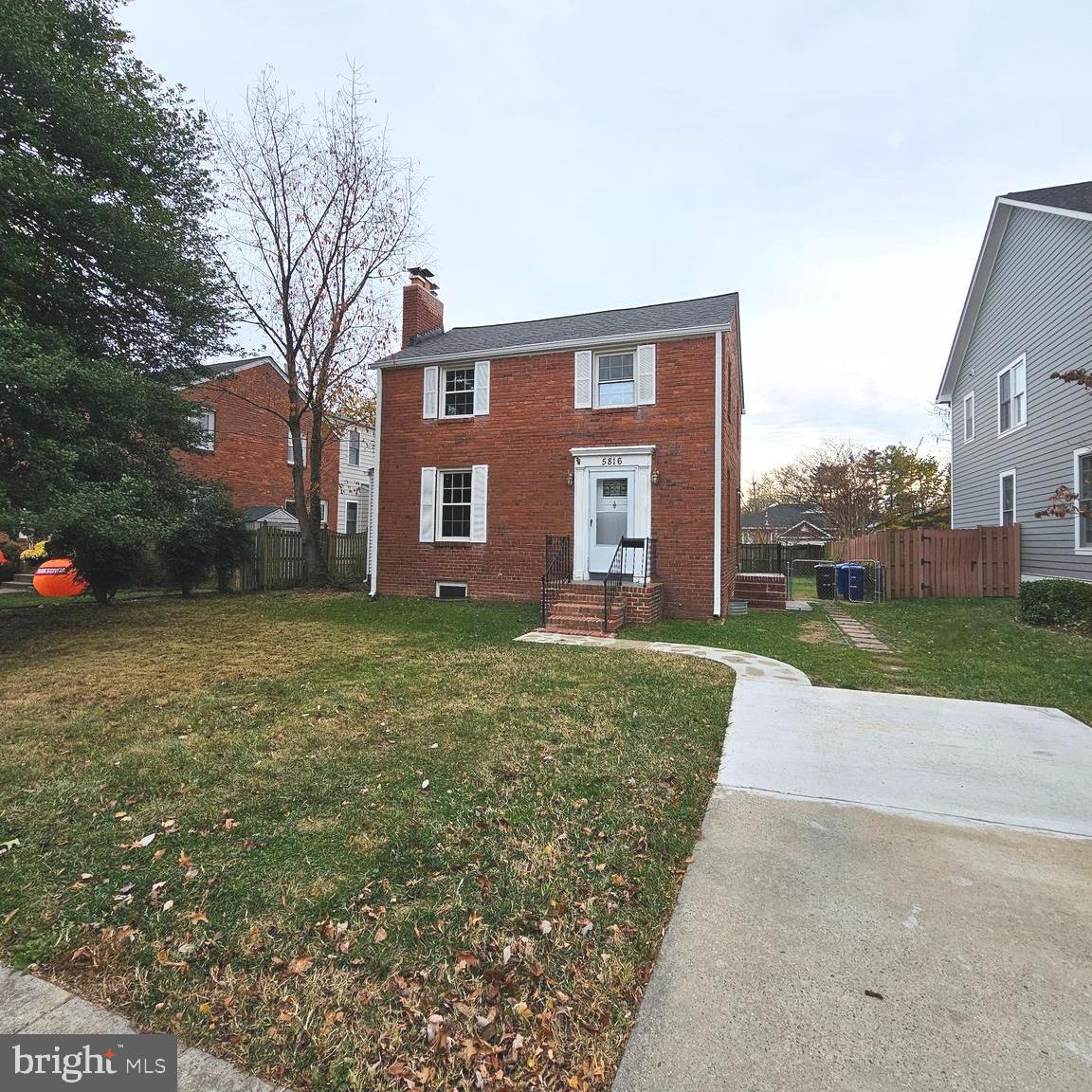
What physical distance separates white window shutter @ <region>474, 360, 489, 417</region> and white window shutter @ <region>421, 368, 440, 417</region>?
1.03 metres

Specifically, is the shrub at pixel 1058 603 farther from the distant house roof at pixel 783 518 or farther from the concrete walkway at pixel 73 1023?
the distant house roof at pixel 783 518

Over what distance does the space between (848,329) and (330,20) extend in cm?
1558

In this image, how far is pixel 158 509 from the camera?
29.1 ft

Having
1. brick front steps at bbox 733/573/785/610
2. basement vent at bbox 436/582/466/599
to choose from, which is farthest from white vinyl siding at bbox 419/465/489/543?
brick front steps at bbox 733/573/785/610

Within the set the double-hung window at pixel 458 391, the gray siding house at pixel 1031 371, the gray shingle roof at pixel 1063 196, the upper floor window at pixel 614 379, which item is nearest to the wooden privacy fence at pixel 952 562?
the gray siding house at pixel 1031 371

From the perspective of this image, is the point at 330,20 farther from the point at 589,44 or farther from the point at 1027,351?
the point at 1027,351

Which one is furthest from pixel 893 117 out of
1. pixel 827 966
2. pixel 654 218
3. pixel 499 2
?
pixel 827 966

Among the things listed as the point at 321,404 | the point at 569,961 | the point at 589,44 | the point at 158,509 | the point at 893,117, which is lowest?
the point at 569,961

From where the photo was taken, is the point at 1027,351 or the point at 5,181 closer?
the point at 5,181

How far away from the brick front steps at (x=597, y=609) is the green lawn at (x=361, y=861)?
339 cm

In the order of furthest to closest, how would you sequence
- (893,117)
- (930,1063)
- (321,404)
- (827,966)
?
(321,404)
(893,117)
(827,966)
(930,1063)

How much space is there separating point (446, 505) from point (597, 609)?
510 cm

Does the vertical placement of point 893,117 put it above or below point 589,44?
below

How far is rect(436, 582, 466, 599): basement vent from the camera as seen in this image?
1274cm
